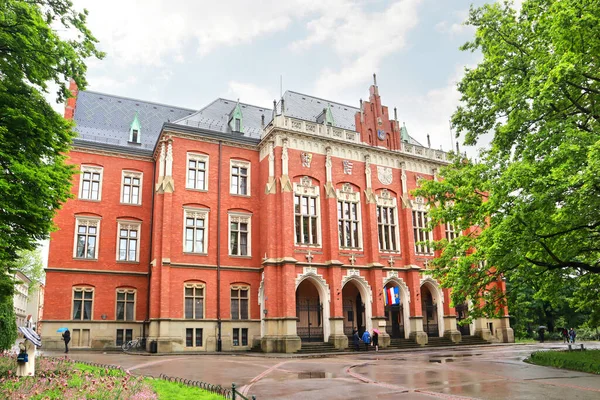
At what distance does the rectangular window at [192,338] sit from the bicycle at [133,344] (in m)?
3.88

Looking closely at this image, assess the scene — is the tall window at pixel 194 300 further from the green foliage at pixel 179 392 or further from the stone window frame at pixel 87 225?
the green foliage at pixel 179 392

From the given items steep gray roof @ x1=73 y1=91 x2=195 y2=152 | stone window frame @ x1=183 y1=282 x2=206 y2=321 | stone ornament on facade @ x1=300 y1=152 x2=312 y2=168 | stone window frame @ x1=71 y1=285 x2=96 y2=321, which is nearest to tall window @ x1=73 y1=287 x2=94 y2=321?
stone window frame @ x1=71 y1=285 x2=96 y2=321

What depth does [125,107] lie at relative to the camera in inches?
1534

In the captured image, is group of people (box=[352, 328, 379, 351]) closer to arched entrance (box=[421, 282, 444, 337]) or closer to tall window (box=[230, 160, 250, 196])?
arched entrance (box=[421, 282, 444, 337])

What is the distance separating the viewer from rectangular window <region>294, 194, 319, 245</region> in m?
30.9

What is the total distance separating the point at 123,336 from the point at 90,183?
34.3ft

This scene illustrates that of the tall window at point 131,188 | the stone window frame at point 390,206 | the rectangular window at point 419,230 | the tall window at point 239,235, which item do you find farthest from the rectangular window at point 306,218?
the tall window at point 131,188

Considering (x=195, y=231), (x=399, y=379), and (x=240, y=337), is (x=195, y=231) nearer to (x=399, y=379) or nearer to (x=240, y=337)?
(x=240, y=337)

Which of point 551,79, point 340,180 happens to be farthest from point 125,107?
point 551,79

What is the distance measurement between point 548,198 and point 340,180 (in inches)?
821

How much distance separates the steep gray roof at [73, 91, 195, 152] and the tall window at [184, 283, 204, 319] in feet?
36.6

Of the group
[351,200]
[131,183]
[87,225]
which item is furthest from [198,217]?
[351,200]

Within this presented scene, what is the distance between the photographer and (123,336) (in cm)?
3122

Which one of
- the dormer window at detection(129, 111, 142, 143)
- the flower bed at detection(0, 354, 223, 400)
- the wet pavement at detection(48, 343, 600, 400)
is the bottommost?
the wet pavement at detection(48, 343, 600, 400)
